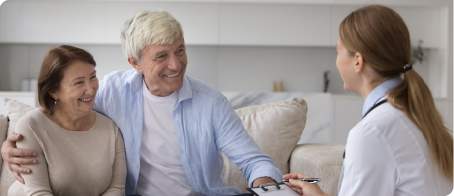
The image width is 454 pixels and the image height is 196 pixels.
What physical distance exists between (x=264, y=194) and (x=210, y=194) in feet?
1.92

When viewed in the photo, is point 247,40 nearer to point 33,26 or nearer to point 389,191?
point 33,26

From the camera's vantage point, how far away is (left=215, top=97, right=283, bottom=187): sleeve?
146 cm

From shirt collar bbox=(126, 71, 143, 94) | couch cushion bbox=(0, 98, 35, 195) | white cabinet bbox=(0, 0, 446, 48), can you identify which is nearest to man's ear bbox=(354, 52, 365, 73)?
shirt collar bbox=(126, 71, 143, 94)

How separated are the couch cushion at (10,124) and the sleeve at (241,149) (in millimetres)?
966

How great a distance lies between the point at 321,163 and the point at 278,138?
347mm

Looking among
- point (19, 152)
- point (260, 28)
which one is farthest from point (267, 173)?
point (260, 28)

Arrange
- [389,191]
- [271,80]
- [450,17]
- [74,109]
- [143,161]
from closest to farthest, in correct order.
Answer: [389,191]
[74,109]
[143,161]
[450,17]
[271,80]

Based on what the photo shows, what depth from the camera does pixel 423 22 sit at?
4.51 meters

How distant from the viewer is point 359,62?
3.26ft

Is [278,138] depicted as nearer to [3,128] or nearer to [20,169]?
[20,169]

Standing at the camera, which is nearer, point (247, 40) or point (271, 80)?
point (247, 40)

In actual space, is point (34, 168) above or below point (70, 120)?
below

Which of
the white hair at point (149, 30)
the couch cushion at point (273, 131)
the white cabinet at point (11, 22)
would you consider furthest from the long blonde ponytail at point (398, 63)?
the white cabinet at point (11, 22)

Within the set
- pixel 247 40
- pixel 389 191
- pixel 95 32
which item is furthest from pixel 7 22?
pixel 389 191
